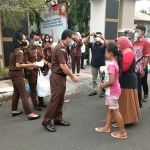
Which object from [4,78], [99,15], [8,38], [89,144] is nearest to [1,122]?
[89,144]

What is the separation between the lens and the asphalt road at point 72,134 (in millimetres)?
2756

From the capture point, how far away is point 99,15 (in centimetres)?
862

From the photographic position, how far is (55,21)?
330 inches

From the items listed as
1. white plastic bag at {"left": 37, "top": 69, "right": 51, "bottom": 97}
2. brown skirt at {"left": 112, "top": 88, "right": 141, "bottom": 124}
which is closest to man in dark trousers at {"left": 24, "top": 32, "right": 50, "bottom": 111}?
white plastic bag at {"left": 37, "top": 69, "right": 51, "bottom": 97}

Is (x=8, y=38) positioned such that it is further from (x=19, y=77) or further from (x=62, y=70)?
(x=62, y=70)

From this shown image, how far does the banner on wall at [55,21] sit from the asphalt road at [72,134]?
469 cm

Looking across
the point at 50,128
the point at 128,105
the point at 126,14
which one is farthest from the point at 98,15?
the point at 50,128

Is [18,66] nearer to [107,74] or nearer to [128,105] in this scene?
[107,74]

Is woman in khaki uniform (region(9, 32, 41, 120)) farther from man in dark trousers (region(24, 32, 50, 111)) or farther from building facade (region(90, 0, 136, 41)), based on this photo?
building facade (region(90, 0, 136, 41))

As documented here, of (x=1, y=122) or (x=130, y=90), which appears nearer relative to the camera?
(x=130, y=90)

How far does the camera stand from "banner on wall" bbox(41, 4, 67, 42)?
303 inches

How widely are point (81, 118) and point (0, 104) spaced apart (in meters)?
2.12

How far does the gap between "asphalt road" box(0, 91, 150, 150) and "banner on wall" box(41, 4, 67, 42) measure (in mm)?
4693

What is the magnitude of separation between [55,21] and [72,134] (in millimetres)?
6384
